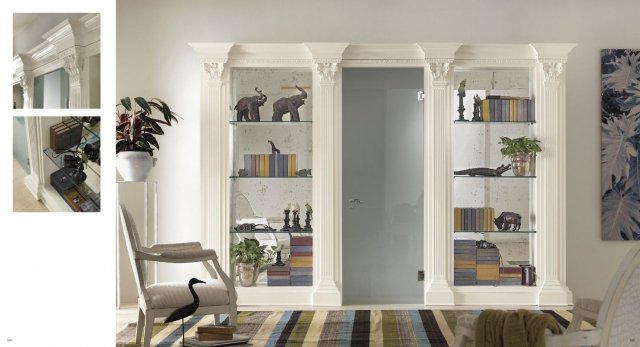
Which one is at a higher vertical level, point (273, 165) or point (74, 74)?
point (74, 74)

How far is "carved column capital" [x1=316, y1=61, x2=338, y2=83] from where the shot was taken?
6.73 meters

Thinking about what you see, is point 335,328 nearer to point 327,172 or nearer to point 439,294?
point 439,294

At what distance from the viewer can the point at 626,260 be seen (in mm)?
3125

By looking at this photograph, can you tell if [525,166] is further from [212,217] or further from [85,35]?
[85,35]

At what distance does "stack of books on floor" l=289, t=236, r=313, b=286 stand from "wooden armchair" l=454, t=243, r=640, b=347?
365 centimetres

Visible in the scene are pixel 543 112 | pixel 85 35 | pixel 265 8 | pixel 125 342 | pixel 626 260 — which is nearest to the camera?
pixel 85 35

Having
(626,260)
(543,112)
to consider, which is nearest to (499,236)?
(543,112)

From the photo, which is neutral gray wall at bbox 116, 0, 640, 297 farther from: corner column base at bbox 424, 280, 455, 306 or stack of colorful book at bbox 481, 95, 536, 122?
corner column base at bbox 424, 280, 455, 306

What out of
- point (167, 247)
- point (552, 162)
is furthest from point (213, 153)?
point (552, 162)

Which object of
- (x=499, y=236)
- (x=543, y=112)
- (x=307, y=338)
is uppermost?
(x=543, y=112)

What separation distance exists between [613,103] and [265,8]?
304cm

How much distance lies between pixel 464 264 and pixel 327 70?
74.8 inches

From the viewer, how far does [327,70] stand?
6.73 m

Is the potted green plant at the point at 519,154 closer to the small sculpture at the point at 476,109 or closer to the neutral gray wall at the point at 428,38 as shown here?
the small sculpture at the point at 476,109
